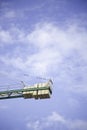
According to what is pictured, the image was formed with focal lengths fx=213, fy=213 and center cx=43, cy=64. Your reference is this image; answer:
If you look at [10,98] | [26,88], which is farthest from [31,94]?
[10,98]

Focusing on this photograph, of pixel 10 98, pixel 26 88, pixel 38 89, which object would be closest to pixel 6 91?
pixel 10 98

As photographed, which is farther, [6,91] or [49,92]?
[6,91]

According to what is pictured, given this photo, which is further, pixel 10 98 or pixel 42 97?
pixel 10 98

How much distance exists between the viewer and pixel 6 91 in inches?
983

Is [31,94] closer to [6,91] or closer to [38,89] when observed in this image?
[38,89]

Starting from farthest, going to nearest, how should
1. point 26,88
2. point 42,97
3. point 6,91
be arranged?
point 6,91 → point 26,88 → point 42,97

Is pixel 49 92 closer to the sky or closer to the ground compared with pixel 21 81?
closer to the ground

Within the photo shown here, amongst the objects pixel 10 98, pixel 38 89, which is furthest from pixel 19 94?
pixel 38 89

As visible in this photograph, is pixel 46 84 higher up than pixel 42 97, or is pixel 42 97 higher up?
pixel 46 84

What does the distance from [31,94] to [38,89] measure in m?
1.05

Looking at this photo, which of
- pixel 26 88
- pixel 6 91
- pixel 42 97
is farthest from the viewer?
pixel 6 91

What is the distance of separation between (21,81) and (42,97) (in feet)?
12.3

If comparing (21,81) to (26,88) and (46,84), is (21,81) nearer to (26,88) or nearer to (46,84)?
(26,88)

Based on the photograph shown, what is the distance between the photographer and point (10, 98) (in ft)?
82.3
